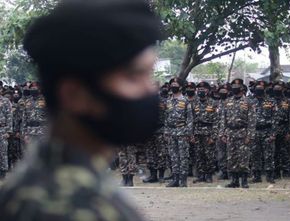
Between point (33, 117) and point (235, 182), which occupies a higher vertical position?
point (33, 117)

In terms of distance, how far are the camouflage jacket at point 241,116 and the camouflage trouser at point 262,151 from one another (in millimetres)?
777

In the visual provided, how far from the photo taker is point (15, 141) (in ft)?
47.5

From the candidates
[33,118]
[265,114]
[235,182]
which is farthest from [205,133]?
[33,118]

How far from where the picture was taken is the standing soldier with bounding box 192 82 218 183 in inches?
504

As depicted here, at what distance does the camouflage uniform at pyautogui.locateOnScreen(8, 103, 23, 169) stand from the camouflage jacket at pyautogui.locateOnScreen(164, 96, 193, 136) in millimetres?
3449

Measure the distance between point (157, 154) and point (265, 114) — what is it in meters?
2.12

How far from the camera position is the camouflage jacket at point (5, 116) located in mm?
12594

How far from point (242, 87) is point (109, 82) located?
10.2 metres

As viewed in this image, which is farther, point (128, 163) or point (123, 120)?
point (128, 163)

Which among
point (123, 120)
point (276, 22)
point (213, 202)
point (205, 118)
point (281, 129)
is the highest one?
point (276, 22)

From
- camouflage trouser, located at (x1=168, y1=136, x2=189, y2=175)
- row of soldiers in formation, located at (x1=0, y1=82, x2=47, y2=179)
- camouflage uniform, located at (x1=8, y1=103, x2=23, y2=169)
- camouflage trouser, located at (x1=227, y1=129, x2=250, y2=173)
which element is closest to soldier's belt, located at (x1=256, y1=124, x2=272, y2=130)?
camouflage trouser, located at (x1=227, y1=129, x2=250, y2=173)

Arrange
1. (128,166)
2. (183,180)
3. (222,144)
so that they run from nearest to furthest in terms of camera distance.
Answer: (183,180)
(128,166)
(222,144)

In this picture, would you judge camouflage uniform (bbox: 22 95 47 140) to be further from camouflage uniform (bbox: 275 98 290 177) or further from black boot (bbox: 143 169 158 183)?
camouflage uniform (bbox: 275 98 290 177)

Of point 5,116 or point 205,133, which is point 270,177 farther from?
point 5,116
